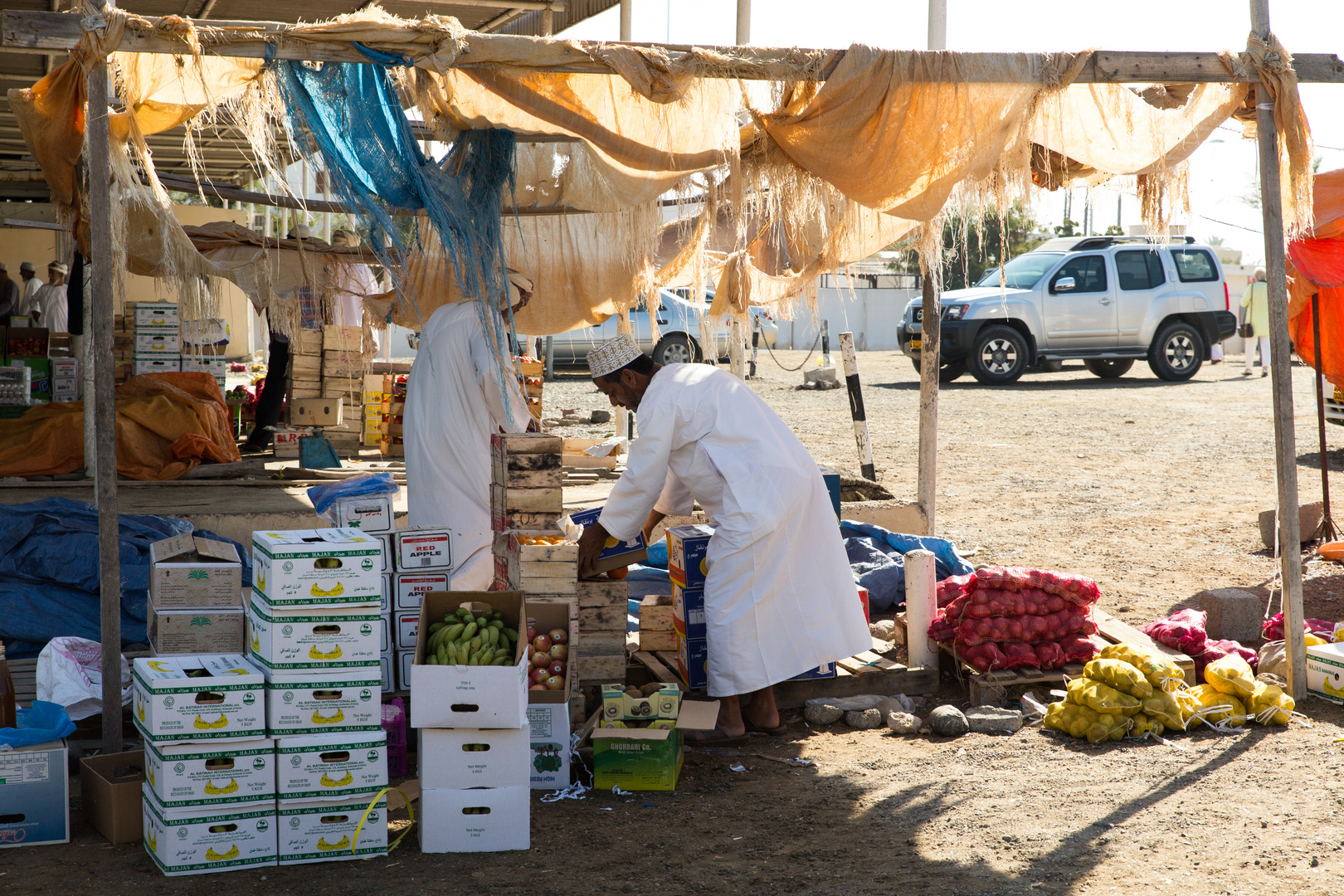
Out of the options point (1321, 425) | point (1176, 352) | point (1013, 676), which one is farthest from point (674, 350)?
point (1013, 676)

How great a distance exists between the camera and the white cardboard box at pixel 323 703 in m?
3.37

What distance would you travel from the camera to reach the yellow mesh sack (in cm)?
462

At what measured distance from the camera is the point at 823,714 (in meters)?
4.85

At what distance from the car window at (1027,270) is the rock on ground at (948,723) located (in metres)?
15.0

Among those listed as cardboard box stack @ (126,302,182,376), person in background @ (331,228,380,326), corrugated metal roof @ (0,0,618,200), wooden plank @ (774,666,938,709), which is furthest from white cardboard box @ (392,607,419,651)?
cardboard box stack @ (126,302,182,376)

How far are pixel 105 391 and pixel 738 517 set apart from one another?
2.44 metres

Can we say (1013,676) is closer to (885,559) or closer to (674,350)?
(885,559)

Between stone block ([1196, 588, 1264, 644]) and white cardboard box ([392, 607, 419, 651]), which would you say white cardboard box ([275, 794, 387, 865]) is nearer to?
white cardboard box ([392, 607, 419, 651])

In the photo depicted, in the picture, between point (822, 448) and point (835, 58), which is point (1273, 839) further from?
point (822, 448)

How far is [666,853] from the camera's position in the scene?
349cm

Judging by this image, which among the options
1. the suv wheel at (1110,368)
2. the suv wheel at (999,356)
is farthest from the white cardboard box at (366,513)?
the suv wheel at (1110,368)

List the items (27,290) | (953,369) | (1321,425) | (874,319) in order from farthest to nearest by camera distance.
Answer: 1. (874,319)
2. (953,369)
3. (27,290)
4. (1321,425)

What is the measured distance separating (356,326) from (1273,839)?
8.92m

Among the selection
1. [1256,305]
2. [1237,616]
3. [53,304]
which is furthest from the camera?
[1256,305]
